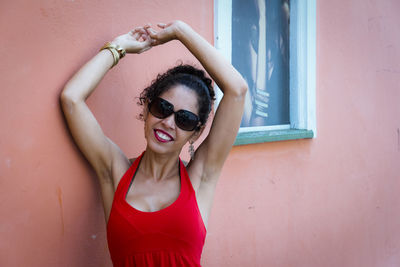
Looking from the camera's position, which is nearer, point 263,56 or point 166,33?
point 166,33

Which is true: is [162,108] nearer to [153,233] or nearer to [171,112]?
[171,112]

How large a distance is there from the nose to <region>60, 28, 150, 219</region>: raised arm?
34cm

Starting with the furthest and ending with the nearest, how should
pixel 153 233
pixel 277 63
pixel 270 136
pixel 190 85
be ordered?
1. pixel 277 63
2. pixel 270 136
3. pixel 190 85
4. pixel 153 233

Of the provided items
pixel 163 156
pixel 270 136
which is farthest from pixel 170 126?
pixel 270 136

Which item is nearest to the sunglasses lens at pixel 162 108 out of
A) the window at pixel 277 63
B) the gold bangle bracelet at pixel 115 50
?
the gold bangle bracelet at pixel 115 50

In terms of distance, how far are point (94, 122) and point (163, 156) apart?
0.39 metres

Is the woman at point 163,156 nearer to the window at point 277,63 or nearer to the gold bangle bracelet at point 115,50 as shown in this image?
the gold bangle bracelet at point 115,50

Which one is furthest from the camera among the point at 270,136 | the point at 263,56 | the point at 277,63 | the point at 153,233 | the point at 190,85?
the point at 277,63

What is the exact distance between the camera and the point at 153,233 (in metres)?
1.71

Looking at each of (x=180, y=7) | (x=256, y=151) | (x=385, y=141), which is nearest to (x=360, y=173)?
(x=385, y=141)

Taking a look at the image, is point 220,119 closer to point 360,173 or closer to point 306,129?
point 306,129

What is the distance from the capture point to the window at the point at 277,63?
3.33 metres

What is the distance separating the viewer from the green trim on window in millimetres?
2992

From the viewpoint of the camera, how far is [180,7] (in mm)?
2496
